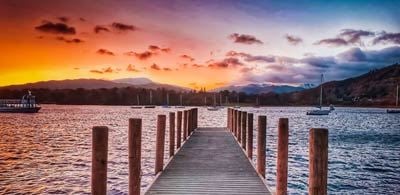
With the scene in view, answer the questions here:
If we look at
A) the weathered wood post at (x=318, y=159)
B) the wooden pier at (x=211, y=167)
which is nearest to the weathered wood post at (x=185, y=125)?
the wooden pier at (x=211, y=167)

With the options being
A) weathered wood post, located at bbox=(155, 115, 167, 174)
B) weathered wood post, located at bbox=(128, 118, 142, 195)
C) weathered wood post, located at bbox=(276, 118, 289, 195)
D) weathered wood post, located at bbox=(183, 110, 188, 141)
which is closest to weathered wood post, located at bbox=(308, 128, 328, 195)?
weathered wood post, located at bbox=(276, 118, 289, 195)

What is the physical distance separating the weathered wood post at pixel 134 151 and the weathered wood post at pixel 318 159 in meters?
3.45

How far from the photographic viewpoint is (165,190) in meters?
9.58

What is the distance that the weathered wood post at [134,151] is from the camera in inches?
336

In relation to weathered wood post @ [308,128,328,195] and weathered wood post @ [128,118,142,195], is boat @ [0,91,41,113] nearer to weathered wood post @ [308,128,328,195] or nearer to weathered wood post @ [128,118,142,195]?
weathered wood post @ [128,118,142,195]

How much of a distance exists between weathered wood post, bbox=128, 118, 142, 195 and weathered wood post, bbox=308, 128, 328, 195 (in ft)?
11.3

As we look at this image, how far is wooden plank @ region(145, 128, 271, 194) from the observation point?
9.72m

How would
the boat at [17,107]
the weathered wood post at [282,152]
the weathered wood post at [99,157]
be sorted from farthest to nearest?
1. the boat at [17,107]
2. the weathered wood post at [282,152]
3. the weathered wood post at [99,157]

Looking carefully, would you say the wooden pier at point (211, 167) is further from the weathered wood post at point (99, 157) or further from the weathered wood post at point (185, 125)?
the weathered wood post at point (185, 125)

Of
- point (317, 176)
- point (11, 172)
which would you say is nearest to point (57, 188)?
point (11, 172)

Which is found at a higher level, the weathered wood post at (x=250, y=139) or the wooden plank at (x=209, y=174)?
the weathered wood post at (x=250, y=139)

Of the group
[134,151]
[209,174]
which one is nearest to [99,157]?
[134,151]

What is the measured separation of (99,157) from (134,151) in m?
1.88

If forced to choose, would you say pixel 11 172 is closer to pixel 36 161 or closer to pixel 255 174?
pixel 36 161
